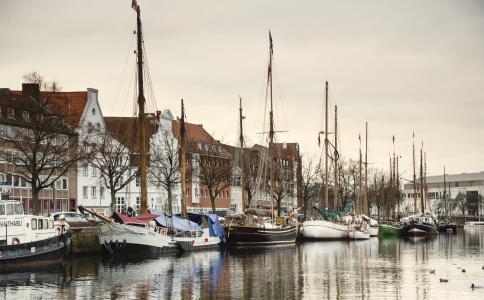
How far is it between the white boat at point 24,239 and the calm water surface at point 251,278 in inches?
57.3

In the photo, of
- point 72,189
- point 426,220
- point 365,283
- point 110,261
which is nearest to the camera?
point 365,283

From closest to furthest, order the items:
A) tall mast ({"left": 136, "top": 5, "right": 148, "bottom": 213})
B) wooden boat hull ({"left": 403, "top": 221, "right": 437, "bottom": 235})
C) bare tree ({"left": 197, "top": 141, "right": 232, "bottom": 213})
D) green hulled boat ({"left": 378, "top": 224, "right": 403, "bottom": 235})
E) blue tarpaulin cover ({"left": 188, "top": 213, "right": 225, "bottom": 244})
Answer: tall mast ({"left": 136, "top": 5, "right": 148, "bottom": 213}) → blue tarpaulin cover ({"left": 188, "top": 213, "right": 225, "bottom": 244}) → bare tree ({"left": 197, "top": 141, "right": 232, "bottom": 213}) → wooden boat hull ({"left": 403, "top": 221, "right": 437, "bottom": 235}) → green hulled boat ({"left": 378, "top": 224, "right": 403, "bottom": 235})

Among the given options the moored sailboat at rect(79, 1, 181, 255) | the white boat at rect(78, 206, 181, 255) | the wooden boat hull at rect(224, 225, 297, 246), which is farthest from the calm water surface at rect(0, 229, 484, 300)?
the wooden boat hull at rect(224, 225, 297, 246)

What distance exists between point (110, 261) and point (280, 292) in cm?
2368

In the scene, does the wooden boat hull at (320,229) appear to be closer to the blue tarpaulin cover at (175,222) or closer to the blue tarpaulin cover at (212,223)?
the blue tarpaulin cover at (212,223)

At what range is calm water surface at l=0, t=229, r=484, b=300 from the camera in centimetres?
4116

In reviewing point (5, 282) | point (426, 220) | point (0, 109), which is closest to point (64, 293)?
point (5, 282)

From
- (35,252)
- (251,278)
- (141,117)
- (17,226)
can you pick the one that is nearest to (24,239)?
(17,226)

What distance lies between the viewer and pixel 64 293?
41750mm

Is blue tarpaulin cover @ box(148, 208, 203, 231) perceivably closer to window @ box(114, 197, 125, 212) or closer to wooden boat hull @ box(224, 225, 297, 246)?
wooden boat hull @ box(224, 225, 297, 246)

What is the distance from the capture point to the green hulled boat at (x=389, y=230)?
13550 cm

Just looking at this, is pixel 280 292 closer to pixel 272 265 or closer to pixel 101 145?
pixel 272 265

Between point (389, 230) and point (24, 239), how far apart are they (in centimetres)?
8855

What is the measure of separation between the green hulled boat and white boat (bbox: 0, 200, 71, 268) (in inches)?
3340
